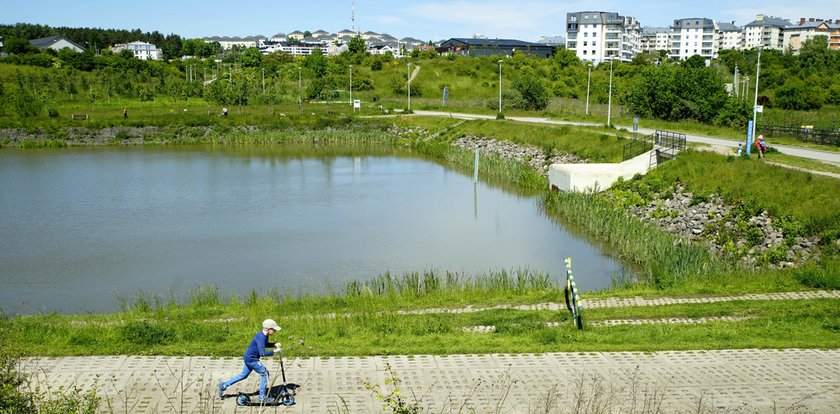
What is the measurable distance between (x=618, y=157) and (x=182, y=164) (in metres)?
26.6

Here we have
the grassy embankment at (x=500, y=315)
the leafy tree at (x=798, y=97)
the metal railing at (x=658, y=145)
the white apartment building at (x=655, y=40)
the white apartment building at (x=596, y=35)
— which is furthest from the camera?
the white apartment building at (x=655, y=40)

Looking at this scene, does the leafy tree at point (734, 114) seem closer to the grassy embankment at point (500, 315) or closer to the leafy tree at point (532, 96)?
the leafy tree at point (532, 96)

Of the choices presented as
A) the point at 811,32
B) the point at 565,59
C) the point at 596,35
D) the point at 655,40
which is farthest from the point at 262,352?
the point at 811,32

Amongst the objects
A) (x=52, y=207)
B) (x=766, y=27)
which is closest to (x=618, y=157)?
(x=52, y=207)

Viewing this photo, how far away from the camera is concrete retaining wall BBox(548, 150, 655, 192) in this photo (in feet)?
110

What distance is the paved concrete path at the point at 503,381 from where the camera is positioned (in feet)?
34.3

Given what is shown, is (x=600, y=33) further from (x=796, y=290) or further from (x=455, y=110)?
(x=796, y=290)

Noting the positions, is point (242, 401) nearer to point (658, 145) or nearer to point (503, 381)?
point (503, 381)

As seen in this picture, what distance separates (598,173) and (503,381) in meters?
23.5

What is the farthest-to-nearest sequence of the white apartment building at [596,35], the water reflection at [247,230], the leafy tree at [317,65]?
the white apartment building at [596,35] < the leafy tree at [317,65] < the water reflection at [247,230]

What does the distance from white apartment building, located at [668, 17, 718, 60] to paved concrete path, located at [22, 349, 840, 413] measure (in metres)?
174

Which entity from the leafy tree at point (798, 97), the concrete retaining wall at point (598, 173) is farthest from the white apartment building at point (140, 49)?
the concrete retaining wall at point (598, 173)

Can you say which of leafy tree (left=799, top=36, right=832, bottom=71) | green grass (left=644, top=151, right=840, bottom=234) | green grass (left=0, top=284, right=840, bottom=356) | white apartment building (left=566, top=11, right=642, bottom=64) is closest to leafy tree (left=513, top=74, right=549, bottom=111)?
green grass (left=644, top=151, right=840, bottom=234)

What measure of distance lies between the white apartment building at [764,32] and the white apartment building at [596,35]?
2063 inches
